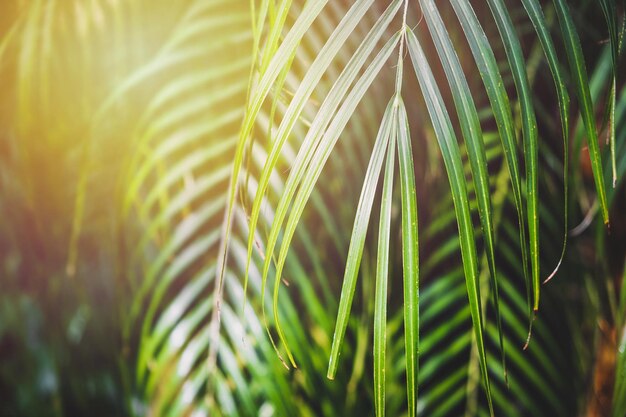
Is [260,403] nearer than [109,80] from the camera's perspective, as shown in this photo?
Yes

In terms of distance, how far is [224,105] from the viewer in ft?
1.82

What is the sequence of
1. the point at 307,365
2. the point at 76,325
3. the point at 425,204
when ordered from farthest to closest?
the point at 76,325 → the point at 425,204 → the point at 307,365

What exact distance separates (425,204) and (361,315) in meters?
0.15

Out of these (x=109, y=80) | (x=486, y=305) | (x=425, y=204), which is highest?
(x=109, y=80)

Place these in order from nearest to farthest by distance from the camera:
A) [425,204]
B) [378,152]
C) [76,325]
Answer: [378,152]
[425,204]
[76,325]

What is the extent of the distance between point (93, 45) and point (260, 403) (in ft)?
1.46

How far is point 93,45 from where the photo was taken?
0.65 m

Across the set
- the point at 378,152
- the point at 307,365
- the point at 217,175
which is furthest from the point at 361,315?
the point at 378,152

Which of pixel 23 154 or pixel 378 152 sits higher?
pixel 23 154

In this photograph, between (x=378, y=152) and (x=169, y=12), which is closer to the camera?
(x=378, y=152)

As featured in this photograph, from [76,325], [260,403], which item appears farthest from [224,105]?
[76,325]

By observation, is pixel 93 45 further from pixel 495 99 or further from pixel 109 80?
pixel 495 99

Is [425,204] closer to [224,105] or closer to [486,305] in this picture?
[486,305]

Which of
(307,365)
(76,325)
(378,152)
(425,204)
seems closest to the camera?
(378,152)
